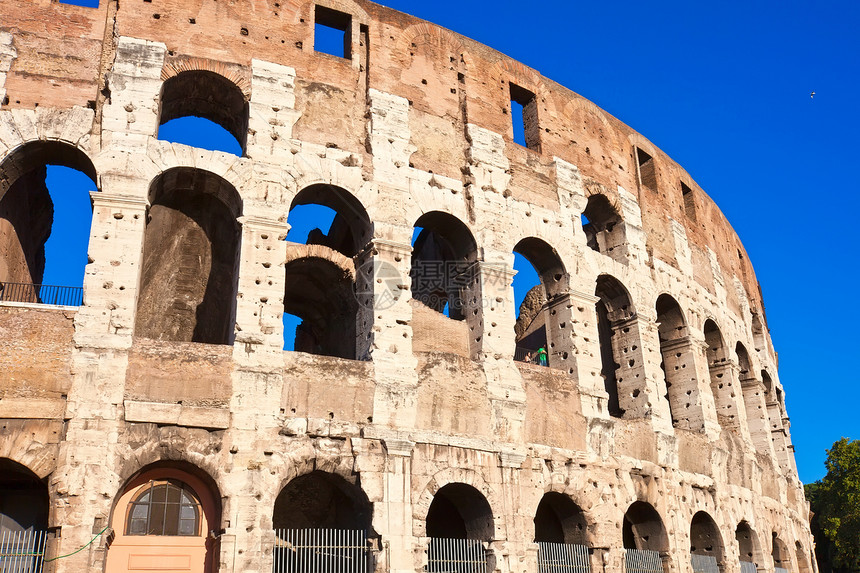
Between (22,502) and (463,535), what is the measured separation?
20.6ft

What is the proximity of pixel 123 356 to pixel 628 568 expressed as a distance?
27.4 feet

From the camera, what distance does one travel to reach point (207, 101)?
13086 mm

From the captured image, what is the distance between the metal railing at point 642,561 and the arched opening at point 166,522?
656cm

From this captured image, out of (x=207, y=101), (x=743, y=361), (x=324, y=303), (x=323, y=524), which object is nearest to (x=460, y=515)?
(x=323, y=524)

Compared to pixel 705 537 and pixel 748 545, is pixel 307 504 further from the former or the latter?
pixel 748 545

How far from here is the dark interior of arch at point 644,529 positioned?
46.7 feet

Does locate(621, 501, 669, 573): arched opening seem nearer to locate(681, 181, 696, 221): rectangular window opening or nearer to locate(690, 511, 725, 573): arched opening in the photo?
locate(690, 511, 725, 573): arched opening

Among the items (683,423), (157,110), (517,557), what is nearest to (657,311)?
(683,423)

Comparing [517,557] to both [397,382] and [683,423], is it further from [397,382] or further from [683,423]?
[683,423]

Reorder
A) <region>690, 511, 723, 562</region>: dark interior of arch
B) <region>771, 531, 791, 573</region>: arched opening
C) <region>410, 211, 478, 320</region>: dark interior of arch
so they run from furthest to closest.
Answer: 1. <region>771, 531, 791, 573</region>: arched opening
2. <region>690, 511, 723, 562</region>: dark interior of arch
3. <region>410, 211, 478, 320</region>: dark interior of arch

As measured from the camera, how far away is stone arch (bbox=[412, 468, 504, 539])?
11.2 meters

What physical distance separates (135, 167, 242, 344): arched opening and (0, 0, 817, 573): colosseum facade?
0.04m

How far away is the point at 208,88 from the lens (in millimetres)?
12812

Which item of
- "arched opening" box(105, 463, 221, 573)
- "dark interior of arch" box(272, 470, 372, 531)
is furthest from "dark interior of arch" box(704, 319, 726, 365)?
"arched opening" box(105, 463, 221, 573)
